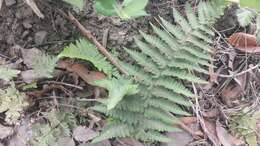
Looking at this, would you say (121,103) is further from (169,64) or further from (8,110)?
(8,110)

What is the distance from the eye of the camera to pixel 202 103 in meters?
2.17

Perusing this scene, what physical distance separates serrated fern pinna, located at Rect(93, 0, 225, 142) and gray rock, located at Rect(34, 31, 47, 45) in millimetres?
436

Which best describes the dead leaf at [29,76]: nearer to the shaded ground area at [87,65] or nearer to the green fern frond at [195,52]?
the shaded ground area at [87,65]

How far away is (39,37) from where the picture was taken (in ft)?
7.05

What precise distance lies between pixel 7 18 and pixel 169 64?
0.81 meters

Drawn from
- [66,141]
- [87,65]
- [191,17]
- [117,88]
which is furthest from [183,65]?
[66,141]

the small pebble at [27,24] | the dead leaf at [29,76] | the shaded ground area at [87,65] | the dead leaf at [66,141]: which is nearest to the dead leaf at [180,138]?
the shaded ground area at [87,65]

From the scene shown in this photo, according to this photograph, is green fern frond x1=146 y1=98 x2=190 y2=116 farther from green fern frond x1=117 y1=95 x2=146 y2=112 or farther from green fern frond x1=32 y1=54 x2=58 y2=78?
green fern frond x1=32 y1=54 x2=58 y2=78

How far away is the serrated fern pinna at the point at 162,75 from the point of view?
1941 millimetres

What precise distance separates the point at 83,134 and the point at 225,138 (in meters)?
0.68

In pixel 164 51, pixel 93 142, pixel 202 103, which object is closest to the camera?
pixel 93 142

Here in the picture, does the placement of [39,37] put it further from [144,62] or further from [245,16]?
[245,16]

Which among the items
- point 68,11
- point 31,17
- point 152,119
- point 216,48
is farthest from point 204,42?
point 31,17

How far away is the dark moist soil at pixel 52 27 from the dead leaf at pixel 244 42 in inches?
19.0
